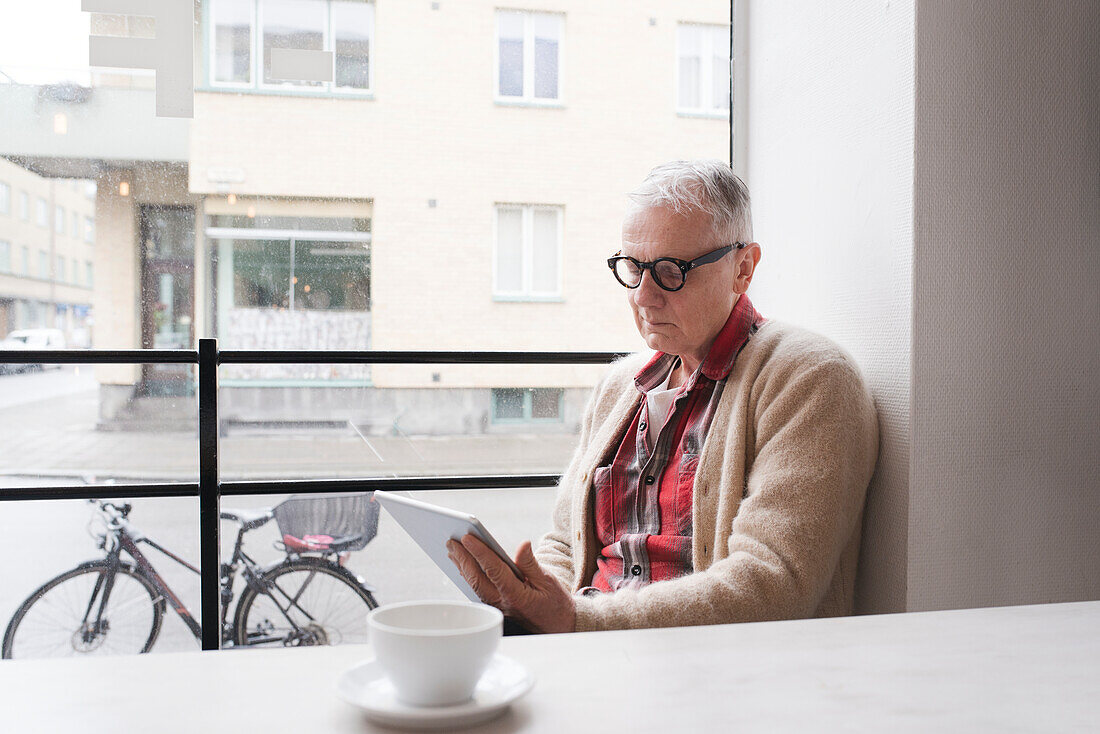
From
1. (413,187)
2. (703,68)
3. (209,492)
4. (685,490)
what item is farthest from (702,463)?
(413,187)

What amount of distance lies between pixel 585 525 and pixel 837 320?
2.09 ft

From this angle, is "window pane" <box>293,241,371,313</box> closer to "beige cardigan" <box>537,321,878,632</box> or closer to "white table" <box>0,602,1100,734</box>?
"beige cardigan" <box>537,321,878,632</box>

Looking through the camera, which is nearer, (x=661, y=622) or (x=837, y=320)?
(x=661, y=622)

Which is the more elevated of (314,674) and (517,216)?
(517,216)

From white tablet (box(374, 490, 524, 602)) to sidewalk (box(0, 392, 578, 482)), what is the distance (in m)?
0.90

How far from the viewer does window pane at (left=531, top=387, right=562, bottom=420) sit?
8.16ft

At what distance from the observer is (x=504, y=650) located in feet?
2.39

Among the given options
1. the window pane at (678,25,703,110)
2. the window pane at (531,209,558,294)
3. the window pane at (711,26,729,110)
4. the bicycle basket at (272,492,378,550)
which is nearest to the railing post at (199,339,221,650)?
the bicycle basket at (272,492,378,550)

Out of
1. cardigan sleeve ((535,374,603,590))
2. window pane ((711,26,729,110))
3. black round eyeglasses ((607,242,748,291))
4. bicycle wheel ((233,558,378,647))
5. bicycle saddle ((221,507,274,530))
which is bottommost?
bicycle wheel ((233,558,378,647))

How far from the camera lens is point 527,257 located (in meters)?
3.40

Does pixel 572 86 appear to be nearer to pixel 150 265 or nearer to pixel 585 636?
pixel 150 265

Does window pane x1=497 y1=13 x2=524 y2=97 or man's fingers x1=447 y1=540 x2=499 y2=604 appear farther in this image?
window pane x1=497 y1=13 x2=524 y2=97

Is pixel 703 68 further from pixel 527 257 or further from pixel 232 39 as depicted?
pixel 232 39

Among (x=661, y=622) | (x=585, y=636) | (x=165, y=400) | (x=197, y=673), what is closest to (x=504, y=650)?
(x=585, y=636)
